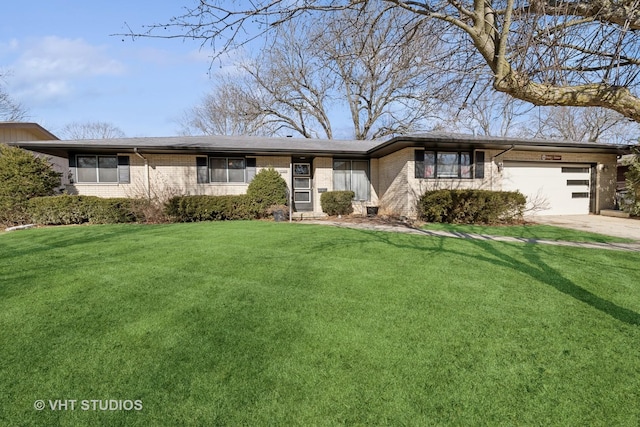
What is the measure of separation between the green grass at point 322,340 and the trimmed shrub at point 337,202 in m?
7.74

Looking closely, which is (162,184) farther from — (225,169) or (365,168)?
(365,168)

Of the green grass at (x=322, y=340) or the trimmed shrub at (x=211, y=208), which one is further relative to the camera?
the trimmed shrub at (x=211, y=208)

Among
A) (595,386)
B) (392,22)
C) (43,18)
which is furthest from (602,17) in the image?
(43,18)

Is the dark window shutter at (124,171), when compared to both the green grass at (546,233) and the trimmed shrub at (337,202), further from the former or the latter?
the green grass at (546,233)

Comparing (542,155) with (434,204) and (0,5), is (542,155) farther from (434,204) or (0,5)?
(0,5)

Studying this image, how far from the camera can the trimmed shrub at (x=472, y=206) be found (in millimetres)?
10219

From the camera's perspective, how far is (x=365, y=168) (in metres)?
14.1

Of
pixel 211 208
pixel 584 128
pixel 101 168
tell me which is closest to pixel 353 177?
pixel 211 208

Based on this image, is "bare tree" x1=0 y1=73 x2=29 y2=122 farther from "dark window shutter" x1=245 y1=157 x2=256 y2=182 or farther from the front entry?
the front entry

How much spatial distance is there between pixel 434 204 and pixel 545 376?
28.2 feet

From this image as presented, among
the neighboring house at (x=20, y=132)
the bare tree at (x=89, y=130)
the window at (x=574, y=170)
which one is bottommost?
the window at (x=574, y=170)

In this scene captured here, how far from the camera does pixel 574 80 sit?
4613 millimetres

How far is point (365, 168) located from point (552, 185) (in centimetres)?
784

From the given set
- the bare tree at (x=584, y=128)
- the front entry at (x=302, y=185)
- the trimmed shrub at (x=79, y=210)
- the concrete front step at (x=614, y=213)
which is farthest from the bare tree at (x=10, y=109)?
the bare tree at (x=584, y=128)
